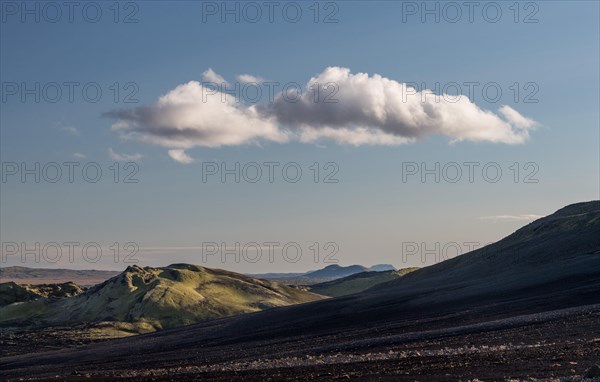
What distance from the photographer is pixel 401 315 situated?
78.6m

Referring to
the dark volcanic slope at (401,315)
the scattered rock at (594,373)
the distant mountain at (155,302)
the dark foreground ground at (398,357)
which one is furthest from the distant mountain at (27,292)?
the scattered rock at (594,373)

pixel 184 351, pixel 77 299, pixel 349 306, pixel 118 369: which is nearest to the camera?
pixel 118 369

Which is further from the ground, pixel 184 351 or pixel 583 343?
pixel 583 343

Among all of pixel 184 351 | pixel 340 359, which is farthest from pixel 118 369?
pixel 340 359

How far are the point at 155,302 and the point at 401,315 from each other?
67.4 m

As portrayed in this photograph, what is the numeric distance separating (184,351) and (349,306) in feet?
91.5

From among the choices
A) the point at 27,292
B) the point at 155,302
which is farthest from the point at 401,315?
the point at 27,292

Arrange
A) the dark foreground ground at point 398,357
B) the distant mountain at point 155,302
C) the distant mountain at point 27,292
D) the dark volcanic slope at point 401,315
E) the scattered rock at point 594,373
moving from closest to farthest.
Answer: the scattered rock at point 594,373 < the dark foreground ground at point 398,357 < the dark volcanic slope at point 401,315 < the distant mountain at point 155,302 < the distant mountain at point 27,292

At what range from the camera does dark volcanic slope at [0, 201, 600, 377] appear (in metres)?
61.7

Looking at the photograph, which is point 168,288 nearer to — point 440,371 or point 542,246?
point 542,246

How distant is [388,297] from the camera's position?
318 feet

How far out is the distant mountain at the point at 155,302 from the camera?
13075 centimetres

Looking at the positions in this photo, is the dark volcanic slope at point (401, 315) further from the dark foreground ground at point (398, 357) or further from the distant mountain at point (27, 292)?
the distant mountain at point (27, 292)

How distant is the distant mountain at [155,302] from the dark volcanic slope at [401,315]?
92.1 ft
